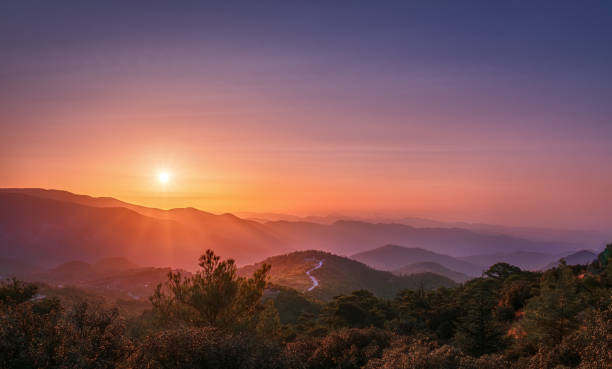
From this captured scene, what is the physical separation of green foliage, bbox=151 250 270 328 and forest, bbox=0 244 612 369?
2.7 inches

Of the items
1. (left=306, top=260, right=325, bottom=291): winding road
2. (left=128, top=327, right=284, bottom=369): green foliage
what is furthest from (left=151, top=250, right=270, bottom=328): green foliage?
(left=306, top=260, right=325, bottom=291): winding road

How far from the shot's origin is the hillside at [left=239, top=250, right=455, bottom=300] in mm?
117012

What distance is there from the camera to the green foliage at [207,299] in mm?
22672

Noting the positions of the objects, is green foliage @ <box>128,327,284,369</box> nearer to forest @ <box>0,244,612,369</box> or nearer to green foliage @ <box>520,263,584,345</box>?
forest @ <box>0,244,612,369</box>

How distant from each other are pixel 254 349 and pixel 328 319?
97.1ft

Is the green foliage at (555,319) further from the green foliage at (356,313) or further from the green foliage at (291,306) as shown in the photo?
the green foliage at (291,306)

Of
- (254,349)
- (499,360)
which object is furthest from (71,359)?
(499,360)

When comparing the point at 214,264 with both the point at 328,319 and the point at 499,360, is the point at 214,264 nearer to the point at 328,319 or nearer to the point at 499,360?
the point at 499,360

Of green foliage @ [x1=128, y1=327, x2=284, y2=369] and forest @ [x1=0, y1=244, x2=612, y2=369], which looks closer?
forest @ [x1=0, y1=244, x2=612, y2=369]

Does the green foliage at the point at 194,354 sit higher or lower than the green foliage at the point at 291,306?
higher

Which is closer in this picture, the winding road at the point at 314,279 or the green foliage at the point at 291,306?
the green foliage at the point at 291,306

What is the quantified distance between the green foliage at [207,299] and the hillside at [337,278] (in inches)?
3194

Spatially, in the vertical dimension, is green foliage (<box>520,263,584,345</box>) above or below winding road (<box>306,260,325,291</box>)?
above

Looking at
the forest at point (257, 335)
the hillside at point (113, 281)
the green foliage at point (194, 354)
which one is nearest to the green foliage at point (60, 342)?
the forest at point (257, 335)
